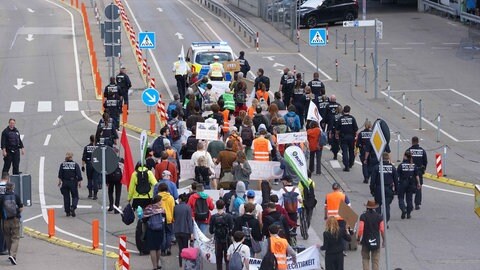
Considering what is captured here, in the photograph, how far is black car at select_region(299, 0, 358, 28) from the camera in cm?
5791

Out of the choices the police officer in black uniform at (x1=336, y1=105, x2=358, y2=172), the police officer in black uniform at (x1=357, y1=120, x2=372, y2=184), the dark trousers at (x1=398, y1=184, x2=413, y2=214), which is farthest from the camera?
the police officer in black uniform at (x1=336, y1=105, x2=358, y2=172)

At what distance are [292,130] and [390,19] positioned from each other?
32.1 meters

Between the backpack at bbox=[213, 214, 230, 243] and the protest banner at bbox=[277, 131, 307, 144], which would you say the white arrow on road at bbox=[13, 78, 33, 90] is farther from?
the backpack at bbox=[213, 214, 230, 243]

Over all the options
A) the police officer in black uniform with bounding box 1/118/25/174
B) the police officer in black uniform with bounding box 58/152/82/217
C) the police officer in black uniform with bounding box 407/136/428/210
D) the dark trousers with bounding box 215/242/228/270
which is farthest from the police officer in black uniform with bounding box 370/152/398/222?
the police officer in black uniform with bounding box 1/118/25/174

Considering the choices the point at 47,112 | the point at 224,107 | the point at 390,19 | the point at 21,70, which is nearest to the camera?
the point at 224,107

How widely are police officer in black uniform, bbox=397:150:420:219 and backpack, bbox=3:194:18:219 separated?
8.24 m

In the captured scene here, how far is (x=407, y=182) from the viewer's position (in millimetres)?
27297

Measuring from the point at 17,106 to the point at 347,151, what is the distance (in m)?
13.6

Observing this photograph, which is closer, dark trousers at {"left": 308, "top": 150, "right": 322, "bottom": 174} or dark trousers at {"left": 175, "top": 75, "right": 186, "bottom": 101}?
dark trousers at {"left": 308, "top": 150, "right": 322, "bottom": 174}

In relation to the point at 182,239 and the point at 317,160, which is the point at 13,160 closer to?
the point at 317,160

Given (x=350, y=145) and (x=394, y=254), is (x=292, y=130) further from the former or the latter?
(x=394, y=254)

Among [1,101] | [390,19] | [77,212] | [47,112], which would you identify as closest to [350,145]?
[77,212]

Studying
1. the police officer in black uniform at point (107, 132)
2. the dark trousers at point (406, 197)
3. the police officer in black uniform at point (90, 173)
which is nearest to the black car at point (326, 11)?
the police officer in black uniform at point (107, 132)

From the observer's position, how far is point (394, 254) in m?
24.4
